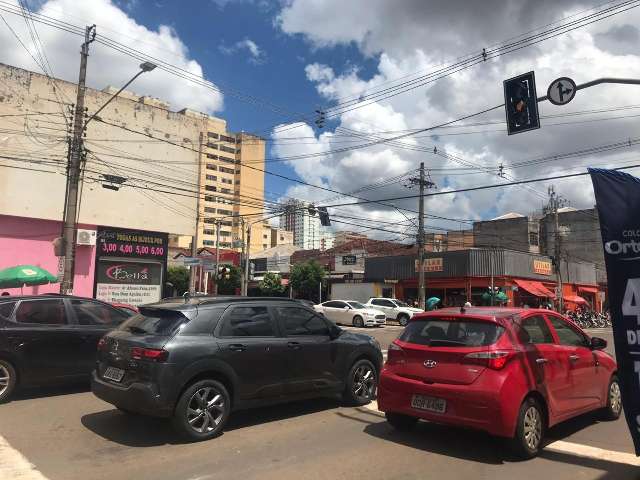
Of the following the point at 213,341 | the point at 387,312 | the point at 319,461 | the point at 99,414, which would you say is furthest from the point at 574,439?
the point at 387,312

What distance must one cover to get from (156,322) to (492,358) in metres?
3.92

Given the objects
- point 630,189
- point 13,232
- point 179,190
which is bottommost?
point 630,189

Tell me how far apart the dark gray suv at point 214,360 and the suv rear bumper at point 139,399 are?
0.01 meters

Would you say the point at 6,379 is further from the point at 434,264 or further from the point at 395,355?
the point at 434,264

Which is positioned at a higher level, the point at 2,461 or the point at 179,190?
the point at 179,190

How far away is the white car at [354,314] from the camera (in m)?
31.4

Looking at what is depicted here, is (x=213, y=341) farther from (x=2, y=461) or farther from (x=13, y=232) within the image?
(x=13, y=232)

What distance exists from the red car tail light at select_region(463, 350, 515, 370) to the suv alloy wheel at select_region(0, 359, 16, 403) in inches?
258

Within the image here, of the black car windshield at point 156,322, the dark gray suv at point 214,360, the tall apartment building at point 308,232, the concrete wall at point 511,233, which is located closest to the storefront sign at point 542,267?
the concrete wall at point 511,233

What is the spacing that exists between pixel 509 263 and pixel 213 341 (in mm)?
36749

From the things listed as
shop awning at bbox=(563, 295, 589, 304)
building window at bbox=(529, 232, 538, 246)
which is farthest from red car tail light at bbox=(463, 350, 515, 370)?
building window at bbox=(529, 232, 538, 246)

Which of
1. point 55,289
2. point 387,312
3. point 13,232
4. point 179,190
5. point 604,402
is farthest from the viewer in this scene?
point 387,312

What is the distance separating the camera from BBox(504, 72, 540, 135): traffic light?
1193 centimetres

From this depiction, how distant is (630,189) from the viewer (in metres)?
4.82
